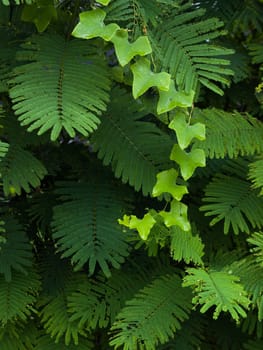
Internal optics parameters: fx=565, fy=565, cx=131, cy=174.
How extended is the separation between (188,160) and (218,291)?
9.3 inches

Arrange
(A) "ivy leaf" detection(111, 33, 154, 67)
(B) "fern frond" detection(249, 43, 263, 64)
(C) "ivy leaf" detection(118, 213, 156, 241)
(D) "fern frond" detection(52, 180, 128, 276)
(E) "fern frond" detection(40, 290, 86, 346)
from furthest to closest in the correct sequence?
(B) "fern frond" detection(249, 43, 263, 64) < (E) "fern frond" detection(40, 290, 86, 346) < (D) "fern frond" detection(52, 180, 128, 276) < (C) "ivy leaf" detection(118, 213, 156, 241) < (A) "ivy leaf" detection(111, 33, 154, 67)

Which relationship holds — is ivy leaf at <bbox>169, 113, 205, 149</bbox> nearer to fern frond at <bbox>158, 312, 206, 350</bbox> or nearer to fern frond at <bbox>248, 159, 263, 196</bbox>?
fern frond at <bbox>248, 159, 263, 196</bbox>

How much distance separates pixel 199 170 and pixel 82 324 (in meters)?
0.43

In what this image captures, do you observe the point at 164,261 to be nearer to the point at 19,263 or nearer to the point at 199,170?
the point at 199,170

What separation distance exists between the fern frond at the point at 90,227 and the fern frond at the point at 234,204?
0.63 feet

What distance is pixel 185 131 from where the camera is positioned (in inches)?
38.5

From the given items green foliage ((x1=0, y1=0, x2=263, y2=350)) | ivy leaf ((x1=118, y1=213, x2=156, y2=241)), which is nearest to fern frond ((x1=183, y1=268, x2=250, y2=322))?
green foliage ((x1=0, y1=0, x2=263, y2=350))

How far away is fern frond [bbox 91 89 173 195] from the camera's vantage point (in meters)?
1.11

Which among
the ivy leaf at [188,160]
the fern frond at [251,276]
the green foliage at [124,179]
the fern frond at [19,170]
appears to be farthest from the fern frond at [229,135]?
the fern frond at [19,170]

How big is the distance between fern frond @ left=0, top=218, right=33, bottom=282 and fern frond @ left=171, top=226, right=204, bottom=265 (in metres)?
0.30

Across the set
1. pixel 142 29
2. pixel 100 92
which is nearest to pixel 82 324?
pixel 100 92

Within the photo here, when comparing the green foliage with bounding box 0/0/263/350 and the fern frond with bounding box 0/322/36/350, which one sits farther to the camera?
the fern frond with bounding box 0/322/36/350

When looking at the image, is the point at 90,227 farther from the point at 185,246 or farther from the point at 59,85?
the point at 59,85

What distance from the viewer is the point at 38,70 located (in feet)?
3.27
